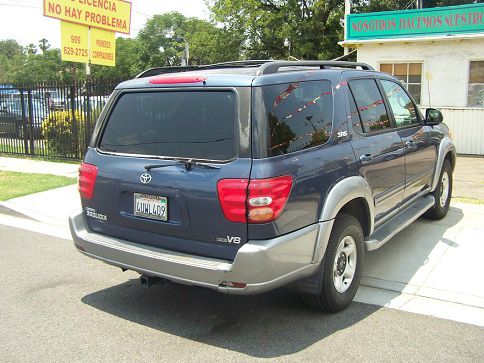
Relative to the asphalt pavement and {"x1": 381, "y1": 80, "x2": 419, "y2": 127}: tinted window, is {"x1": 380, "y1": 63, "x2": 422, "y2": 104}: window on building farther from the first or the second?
the asphalt pavement

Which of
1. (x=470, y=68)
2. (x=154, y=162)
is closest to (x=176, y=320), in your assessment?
(x=154, y=162)

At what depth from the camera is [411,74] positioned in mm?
14289

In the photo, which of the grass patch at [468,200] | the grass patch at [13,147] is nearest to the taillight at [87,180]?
the grass patch at [468,200]

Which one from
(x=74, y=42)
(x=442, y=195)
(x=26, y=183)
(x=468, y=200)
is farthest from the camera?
(x=74, y=42)

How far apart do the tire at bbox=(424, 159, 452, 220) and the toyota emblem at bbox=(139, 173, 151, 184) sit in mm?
4096

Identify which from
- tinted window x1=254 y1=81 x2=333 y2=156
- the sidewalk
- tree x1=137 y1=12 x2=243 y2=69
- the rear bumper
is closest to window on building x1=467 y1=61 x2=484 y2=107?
the sidewalk

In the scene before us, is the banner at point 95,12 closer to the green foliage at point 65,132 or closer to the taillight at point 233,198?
the green foliage at point 65,132

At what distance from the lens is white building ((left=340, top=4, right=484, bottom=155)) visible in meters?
12.9

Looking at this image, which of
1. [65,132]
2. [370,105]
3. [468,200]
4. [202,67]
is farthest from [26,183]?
[468,200]

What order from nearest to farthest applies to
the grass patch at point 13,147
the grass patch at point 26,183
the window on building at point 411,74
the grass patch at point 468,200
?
the grass patch at point 468,200 < the grass patch at point 26,183 < the grass patch at point 13,147 < the window on building at point 411,74

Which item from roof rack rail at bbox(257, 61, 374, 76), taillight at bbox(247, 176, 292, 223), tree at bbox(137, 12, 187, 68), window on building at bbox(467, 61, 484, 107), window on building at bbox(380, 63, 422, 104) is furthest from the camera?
tree at bbox(137, 12, 187, 68)

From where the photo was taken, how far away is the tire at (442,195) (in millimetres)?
6371

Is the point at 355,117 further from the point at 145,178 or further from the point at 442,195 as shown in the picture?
the point at 442,195

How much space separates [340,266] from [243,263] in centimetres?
117
